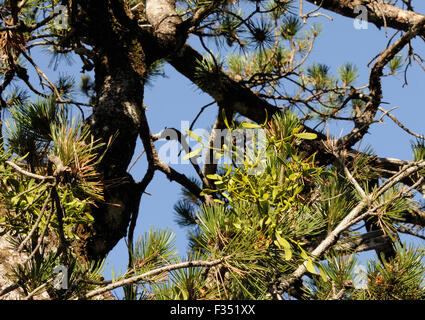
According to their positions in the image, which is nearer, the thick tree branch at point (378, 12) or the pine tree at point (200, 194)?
the pine tree at point (200, 194)

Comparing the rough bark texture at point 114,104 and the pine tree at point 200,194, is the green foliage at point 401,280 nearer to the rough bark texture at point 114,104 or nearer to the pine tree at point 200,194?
the pine tree at point 200,194

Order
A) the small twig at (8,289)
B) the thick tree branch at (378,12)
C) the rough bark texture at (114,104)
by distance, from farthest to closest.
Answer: the thick tree branch at (378,12)
the rough bark texture at (114,104)
the small twig at (8,289)

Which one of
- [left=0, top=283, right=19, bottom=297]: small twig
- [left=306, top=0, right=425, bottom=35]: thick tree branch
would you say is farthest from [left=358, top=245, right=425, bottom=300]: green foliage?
[left=306, top=0, right=425, bottom=35]: thick tree branch

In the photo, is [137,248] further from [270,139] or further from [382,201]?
[382,201]

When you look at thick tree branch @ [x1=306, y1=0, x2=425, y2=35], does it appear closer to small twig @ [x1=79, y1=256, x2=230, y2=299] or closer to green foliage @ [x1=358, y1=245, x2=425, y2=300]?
green foliage @ [x1=358, y1=245, x2=425, y2=300]

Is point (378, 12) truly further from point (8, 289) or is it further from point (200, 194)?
point (8, 289)

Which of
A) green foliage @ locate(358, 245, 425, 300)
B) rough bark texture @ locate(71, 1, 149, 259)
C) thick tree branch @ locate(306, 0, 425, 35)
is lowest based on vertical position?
green foliage @ locate(358, 245, 425, 300)

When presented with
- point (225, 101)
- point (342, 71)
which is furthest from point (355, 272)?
point (342, 71)

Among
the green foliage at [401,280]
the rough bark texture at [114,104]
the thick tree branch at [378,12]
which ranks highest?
the thick tree branch at [378,12]

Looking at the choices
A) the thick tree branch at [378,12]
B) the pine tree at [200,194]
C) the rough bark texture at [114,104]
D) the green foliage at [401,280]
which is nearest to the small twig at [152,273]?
the pine tree at [200,194]

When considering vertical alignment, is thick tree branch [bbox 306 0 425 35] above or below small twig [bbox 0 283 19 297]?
above

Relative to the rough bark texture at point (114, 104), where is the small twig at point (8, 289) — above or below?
below

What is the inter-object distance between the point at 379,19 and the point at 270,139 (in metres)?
1.12
